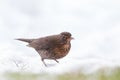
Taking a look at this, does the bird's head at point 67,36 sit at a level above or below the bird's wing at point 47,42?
above

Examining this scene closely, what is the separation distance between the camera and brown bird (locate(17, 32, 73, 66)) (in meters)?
1.91

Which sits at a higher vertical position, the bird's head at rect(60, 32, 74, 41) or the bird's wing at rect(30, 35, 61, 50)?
the bird's head at rect(60, 32, 74, 41)

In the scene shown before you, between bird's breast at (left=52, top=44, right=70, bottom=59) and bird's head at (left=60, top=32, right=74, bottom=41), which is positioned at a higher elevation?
bird's head at (left=60, top=32, right=74, bottom=41)

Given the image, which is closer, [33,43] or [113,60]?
[113,60]

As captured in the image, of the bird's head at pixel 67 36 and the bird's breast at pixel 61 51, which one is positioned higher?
the bird's head at pixel 67 36

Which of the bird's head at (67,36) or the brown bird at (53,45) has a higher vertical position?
the bird's head at (67,36)

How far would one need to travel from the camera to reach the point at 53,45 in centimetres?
195

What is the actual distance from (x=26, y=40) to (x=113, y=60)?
472 millimetres

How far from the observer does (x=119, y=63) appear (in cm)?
167

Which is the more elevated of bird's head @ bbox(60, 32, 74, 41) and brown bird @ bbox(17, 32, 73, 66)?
bird's head @ bbox(60, 32, 74, 41)

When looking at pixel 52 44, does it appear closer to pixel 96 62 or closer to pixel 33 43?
pixel 33 43

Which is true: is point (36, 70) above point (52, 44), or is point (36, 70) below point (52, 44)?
below

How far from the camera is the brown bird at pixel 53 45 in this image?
1.91 metres

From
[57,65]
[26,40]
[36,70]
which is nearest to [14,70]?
[36,70]
